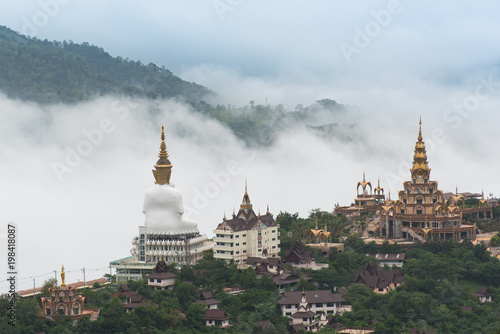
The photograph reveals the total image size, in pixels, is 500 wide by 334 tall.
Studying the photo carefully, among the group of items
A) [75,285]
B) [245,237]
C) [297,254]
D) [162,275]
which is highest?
[245,237]

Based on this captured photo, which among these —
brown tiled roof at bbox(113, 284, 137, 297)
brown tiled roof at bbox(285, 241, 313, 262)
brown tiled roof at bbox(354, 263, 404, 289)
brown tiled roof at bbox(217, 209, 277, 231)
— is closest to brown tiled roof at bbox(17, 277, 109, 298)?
brown tiled roof at bbox(113, 284, 137, 297)

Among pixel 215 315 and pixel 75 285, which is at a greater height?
pixel 75 285

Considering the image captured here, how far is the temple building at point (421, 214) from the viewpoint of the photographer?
6844 centimetres

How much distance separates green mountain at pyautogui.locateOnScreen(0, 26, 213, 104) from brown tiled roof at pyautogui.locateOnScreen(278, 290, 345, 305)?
74.4m

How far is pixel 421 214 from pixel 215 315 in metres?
20.2

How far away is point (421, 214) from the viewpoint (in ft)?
227

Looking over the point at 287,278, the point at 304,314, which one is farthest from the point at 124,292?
the point at 304,314

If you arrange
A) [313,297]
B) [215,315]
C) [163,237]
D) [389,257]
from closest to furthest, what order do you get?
[215,315] → [313,297] → [389,257] → [163,237]

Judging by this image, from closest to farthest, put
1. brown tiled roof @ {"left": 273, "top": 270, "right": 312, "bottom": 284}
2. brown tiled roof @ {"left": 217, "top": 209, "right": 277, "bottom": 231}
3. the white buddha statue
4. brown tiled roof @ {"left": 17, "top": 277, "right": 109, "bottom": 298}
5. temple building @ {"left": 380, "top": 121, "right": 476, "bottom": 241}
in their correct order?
brown tiled roof @ {"left": 17, "top": 277, "right": 109, "bottom": 298} < brown tiled roof @ {"left": 273, "top": 270, "right": 312, "bottom": 284} < brown tiled roof @ {"left": 217, "top": 209, "right": 277, "bottom": 231} < the white buddha statue < temple building @ {"left": 380, "top": 121, "right": 476, "bottom": 241}

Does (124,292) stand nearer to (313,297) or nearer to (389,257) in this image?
(313,297)

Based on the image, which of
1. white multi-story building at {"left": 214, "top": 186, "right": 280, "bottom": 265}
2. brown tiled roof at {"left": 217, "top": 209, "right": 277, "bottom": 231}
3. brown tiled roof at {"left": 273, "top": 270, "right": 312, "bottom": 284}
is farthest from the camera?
brown tiled roof at {"left": 217, "top": 209, "right": 277, "bottom": 231}

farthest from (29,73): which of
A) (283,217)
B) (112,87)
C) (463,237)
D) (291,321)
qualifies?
(291,321)

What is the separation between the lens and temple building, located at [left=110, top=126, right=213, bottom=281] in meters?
63.6

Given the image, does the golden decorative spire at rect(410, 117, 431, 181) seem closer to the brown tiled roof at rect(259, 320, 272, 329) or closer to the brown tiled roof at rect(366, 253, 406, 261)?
the brown tiled roof at rect(366, 253, 406, 261)
